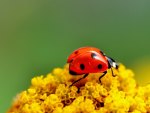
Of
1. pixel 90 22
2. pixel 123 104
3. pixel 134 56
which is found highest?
pixel 90 22

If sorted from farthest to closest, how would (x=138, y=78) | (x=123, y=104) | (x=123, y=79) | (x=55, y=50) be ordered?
(x=55, y=50), (x=138, y=78), (x=123, y=79), (x=123, y=104)

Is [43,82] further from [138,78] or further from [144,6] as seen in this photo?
[144,6]

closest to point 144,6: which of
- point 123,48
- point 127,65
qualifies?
point 123,48

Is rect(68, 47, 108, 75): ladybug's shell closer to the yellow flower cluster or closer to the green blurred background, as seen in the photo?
the yellow flower cluster

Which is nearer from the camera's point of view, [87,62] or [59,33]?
[87,62]

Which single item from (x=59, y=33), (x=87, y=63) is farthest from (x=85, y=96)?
(x=59, y=33)

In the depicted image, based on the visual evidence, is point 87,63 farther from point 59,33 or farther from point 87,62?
point 59,33

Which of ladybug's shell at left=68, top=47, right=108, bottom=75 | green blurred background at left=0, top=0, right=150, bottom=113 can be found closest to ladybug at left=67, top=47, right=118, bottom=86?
ladybug's shell at left=68, top=47, right=108, bottom=75
